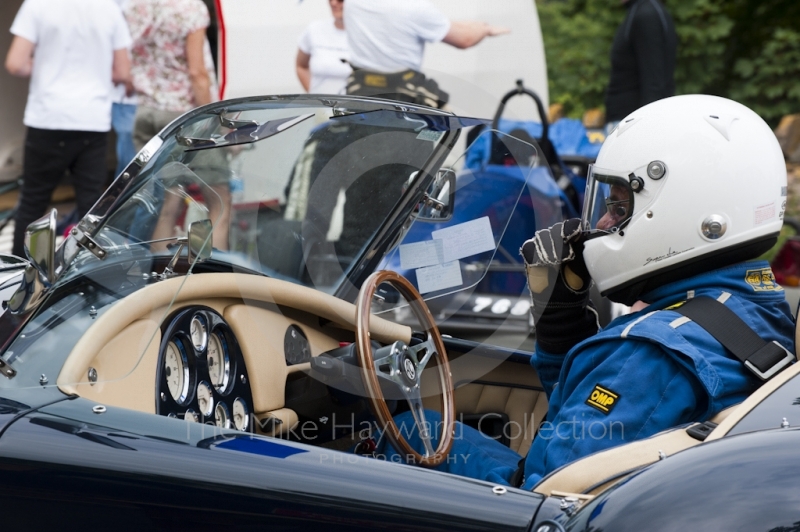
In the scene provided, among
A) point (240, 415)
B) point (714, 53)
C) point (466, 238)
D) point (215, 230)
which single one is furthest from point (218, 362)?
point (714, 53)

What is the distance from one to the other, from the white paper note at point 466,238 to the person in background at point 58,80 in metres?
3.16

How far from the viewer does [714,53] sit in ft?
35.4

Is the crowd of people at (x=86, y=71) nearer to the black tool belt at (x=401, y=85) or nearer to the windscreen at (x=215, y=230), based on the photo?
the black tool belt at (x=401, y=85)

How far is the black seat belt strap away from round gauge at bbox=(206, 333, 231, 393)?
3.69 ft

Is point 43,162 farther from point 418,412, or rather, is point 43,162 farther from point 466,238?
point 418,412

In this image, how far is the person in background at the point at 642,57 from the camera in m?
5.80

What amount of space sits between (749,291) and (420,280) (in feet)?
2.98

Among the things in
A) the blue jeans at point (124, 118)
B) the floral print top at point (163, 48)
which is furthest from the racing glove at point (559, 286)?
the blue jeans at point (124, 118)

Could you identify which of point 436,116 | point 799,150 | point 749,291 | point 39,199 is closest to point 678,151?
point 749,291

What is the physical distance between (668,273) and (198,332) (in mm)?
1130

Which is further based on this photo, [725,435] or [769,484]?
[725,435]

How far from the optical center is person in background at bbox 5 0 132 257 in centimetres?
492

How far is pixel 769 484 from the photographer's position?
4.28 ft

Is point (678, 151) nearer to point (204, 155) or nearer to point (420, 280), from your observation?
point (420, 280)
